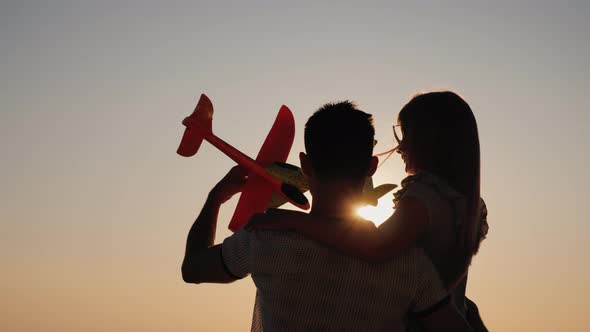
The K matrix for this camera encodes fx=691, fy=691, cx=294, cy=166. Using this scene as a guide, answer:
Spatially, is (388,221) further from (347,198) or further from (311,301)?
(311,301)

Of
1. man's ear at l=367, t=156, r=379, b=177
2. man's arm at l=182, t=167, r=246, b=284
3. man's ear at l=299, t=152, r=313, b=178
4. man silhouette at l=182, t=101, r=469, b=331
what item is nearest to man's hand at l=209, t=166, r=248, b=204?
man's arm at l=182, t=167, r=246, b=284

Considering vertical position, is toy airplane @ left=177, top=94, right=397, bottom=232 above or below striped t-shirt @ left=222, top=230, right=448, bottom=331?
above

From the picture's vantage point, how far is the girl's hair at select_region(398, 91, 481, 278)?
5051mm

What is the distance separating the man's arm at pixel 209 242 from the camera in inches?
162

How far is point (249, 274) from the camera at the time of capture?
400 cm

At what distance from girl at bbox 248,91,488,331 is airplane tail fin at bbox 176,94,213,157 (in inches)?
420

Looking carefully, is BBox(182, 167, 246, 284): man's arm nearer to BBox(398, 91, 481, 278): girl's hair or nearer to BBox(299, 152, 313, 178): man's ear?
BBox(299, 152, 313, 178): man's ear

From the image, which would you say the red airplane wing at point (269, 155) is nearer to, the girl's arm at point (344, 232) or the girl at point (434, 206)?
the girl at point (434, 206)

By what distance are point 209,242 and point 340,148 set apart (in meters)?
1.12

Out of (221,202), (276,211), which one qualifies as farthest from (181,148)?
(276,211)

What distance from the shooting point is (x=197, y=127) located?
15938 mm

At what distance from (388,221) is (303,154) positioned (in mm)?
810

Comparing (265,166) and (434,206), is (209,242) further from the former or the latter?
(265,166)

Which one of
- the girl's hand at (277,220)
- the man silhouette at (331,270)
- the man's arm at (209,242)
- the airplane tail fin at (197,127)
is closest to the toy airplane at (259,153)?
the airplane tail fin at (197,127)
